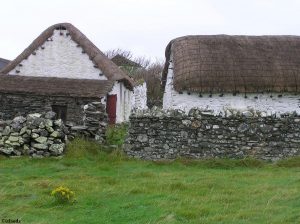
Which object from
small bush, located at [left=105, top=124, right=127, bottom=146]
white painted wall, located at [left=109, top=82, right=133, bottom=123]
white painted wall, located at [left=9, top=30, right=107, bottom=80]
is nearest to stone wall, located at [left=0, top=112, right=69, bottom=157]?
small bush, located at [left=105, top=124, right=127, bottom=146]

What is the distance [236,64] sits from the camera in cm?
1894

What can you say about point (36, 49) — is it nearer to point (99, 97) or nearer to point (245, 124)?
point (99, 97)

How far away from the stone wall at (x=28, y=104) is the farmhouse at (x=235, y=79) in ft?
19.7

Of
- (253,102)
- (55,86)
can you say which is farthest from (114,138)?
(55,86)

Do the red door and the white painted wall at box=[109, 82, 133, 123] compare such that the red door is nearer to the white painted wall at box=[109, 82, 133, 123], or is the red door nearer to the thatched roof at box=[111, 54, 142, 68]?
the white painted wall at box=[109, 82, 133, 123]

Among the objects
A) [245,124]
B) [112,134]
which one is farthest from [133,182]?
[112,134]

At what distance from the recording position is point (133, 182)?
995cm

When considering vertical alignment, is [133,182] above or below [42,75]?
below

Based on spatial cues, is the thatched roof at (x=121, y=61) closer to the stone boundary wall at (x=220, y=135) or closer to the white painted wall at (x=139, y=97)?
the white painted wall at (x=139, y=97)

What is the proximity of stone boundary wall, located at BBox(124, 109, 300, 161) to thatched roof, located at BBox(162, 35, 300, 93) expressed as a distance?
17.5 ft

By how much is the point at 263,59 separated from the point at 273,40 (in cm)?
202

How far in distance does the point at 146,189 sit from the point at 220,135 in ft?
14.7

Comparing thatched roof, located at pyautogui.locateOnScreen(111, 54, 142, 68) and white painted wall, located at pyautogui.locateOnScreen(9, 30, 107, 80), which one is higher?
thatched roof, located at pyautogui.locateOnScreen(111, 54, 142, 68)

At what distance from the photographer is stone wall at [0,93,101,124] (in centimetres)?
2347
